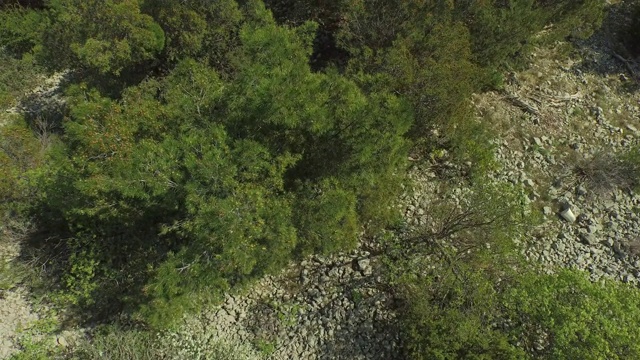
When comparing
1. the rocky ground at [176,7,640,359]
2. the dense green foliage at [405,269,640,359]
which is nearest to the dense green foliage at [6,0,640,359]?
the dense green foliage at [405,269,640,359]

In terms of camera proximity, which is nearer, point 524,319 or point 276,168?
point 276,168

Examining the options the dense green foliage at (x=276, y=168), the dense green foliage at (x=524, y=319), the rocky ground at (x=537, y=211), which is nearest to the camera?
the dense green foliage at (x=524, y=319)

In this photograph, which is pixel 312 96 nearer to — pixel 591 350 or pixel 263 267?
pixel 263 267

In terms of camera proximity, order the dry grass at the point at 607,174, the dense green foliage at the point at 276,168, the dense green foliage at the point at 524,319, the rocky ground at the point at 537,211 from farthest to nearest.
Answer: the dry grass at the point at 607,174 → the rocky ground at the point at 537,211 → the dense green foliage at the point at 276,168 → the dense green foliage at the point at 524,319

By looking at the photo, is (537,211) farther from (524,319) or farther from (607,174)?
(524,319)

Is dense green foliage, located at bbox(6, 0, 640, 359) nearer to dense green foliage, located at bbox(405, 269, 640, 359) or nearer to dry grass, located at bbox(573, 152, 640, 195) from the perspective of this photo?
dense green foliage, located at bbox(405, 269, 640, 359)

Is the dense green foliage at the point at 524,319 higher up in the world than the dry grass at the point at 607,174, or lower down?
lower down

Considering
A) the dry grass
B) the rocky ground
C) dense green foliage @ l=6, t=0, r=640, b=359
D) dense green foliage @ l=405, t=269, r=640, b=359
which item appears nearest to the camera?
dense green foliage @ l=405, t=269, r=640, b=359

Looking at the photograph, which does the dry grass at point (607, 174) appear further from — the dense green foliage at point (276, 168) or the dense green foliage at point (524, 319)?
the dense green foliage at point (524, 319)

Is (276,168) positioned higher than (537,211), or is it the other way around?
(276,168)

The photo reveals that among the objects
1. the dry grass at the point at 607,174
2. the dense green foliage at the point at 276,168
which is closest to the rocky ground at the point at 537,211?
the dry grass at the point at 607,174

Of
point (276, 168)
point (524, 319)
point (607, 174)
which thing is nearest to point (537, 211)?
point (607, 174)
